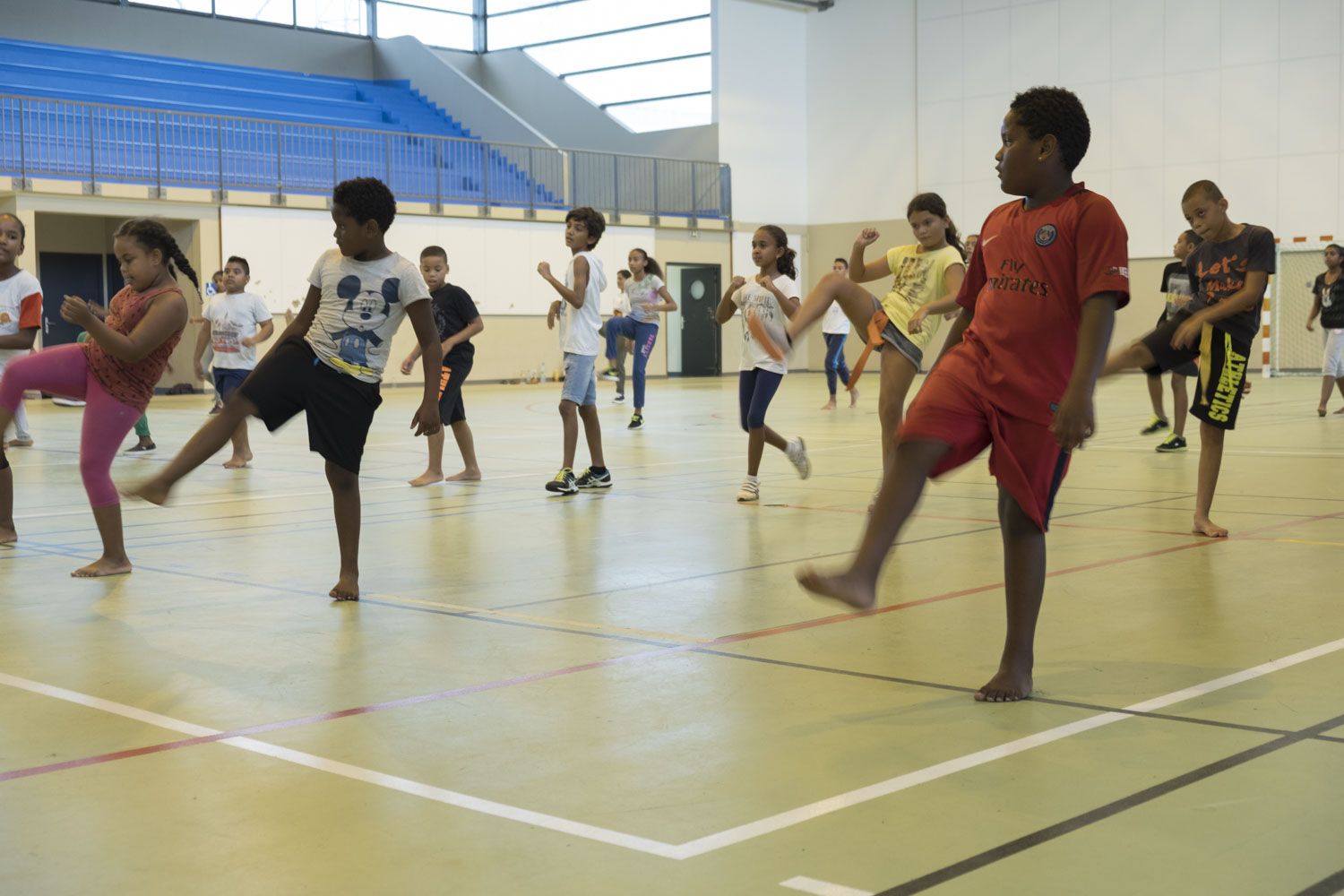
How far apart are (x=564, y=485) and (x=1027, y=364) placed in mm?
5895

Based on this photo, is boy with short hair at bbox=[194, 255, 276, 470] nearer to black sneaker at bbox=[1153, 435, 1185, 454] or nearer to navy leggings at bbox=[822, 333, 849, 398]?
black sneaker at bbox=[1153, 435, 1185, 454]

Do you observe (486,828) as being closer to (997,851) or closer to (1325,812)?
(997,851)

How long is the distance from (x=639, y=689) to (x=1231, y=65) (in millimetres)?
28772

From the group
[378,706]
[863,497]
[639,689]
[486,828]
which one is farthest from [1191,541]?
[486,828]

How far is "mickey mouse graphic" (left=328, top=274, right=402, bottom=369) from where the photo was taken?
19.9 feet

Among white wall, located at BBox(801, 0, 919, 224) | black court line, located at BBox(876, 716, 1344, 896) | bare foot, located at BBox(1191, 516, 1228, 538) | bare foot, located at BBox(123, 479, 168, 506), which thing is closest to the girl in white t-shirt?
bare foot, located at BBox(1191, 516, 1228, 538)

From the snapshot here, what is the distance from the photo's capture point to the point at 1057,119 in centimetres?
434

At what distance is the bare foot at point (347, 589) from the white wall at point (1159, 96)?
26.4 m

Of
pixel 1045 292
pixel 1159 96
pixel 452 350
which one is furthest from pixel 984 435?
pixel 1159 96

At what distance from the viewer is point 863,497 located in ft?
31.4

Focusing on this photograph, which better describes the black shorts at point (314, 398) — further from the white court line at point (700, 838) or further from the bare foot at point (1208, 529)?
the bare foot at point (1208, 529)

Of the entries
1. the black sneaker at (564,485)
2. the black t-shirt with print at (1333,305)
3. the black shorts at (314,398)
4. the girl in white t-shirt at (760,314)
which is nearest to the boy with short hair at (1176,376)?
the black t-shirt with print at (1333,305)

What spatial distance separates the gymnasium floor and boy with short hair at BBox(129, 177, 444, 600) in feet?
1.84

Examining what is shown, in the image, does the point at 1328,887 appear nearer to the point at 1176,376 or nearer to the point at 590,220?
the point at 590,220
